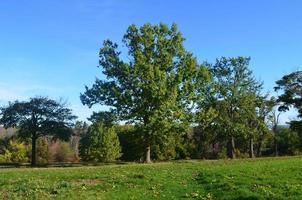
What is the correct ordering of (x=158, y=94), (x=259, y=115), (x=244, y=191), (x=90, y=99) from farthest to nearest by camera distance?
(x=259, y=115)
(x=90, y=99)
(x=158, y=94)
(x=244, y=191)

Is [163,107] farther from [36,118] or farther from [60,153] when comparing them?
[60,153]

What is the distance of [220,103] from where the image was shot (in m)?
68.2

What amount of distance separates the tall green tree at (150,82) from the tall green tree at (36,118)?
710 centimetres

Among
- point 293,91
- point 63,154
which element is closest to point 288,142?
point 293,91

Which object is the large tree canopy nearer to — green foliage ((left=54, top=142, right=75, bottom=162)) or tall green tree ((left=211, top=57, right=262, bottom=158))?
tall green tree ((left=211, top=57, right=262, bottom=158))

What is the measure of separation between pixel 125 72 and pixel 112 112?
14.4 ft

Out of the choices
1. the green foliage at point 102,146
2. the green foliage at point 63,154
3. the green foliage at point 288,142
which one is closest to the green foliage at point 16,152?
the green foliage at point 63,154

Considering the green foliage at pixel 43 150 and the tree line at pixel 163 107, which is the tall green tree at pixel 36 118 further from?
the green foliage at pixel 43 150

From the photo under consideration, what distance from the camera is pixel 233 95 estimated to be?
67.7 m

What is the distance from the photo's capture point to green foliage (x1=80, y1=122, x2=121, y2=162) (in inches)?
2771

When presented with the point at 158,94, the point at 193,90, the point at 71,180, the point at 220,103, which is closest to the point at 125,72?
the point at 158,94

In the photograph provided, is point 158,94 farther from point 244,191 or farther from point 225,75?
point 244,191

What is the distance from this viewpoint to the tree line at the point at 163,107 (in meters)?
50.0

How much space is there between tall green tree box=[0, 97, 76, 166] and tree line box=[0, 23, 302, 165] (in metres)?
0.11
